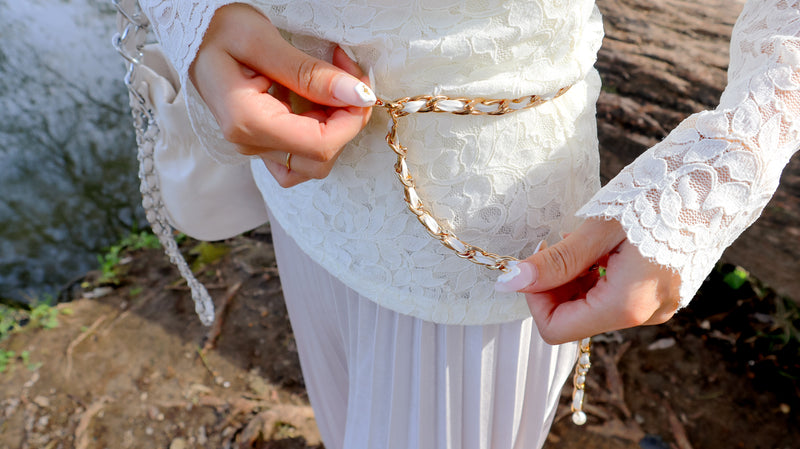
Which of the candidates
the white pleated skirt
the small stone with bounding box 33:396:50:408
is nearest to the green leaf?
the white pleated skirt

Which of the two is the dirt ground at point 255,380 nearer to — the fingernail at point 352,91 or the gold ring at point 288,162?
the gold ring at point 288,162

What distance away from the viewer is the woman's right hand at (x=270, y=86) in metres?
0.55

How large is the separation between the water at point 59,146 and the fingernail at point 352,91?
2412 millimetres

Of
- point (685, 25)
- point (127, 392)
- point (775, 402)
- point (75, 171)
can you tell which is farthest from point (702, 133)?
point (75, 171)

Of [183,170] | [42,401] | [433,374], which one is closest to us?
[433,374]

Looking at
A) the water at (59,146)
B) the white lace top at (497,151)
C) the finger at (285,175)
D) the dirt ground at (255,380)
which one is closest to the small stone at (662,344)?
the dirt ground at (255,380)

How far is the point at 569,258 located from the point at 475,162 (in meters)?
0.16

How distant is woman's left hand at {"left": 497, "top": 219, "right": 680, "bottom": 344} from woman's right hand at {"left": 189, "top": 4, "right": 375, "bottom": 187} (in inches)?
9.6

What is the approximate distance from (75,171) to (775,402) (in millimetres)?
3160

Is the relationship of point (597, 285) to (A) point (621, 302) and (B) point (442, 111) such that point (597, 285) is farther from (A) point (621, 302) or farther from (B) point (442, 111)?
(B) point (442, 111)

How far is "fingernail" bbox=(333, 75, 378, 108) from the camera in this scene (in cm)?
54

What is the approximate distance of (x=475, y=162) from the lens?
0.61 meters

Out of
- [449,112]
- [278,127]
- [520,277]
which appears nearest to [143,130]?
[278,127]

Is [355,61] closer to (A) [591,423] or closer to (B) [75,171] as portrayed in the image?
(A) [591,423]
